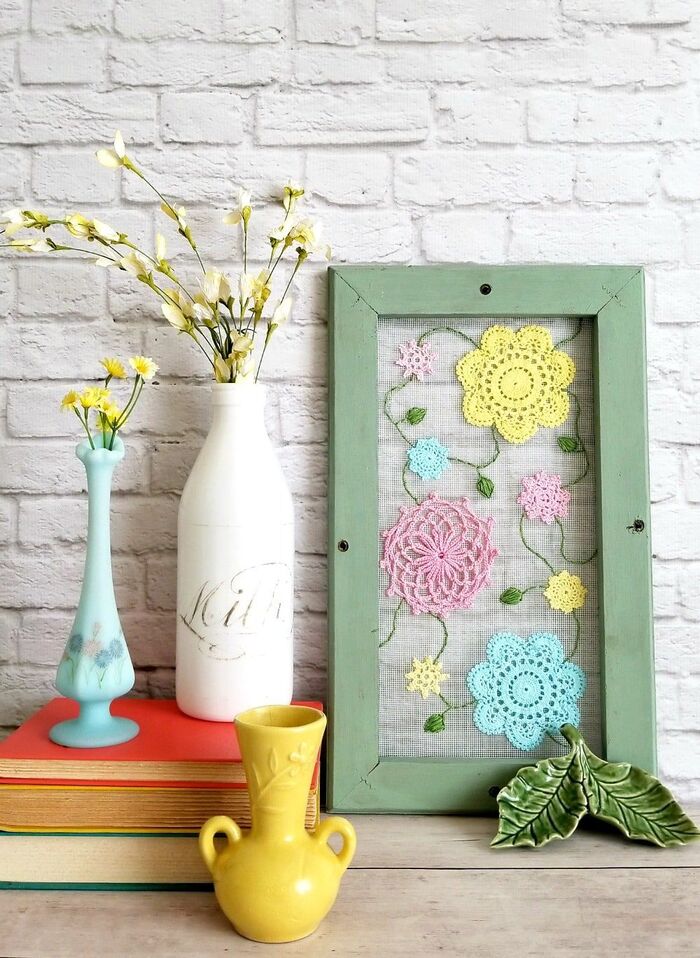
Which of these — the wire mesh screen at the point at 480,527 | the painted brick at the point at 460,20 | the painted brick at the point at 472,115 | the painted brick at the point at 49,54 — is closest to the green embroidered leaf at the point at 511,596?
the wire mesh screen at the point at 480,527

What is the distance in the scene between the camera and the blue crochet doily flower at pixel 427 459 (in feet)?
3.17

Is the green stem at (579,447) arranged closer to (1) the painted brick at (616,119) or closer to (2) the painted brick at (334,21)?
(1) the painted brick at (616,119)

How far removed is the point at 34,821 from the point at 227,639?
0.84 feet

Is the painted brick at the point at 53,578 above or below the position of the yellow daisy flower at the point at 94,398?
below

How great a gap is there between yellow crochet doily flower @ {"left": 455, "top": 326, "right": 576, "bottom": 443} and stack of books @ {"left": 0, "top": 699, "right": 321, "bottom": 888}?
498 millimetres

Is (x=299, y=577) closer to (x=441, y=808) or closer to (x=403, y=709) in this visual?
(x=403, y=709)

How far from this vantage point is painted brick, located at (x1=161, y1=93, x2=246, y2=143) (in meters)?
1.00

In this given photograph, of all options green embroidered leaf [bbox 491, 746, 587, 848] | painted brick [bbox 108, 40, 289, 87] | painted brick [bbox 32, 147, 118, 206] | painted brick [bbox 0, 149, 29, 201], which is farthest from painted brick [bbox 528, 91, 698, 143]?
green embroidered leaf [bbox 491, 746, 587, 848]

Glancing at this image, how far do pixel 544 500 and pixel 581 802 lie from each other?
13.5 inches

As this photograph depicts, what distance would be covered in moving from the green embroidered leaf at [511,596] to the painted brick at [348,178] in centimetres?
51

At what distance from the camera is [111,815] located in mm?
764

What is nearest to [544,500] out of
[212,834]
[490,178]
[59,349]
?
[490,178]

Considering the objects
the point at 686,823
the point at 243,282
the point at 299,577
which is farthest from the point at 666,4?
the point at 686,823

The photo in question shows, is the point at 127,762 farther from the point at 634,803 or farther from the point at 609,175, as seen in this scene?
the point at 609,175
